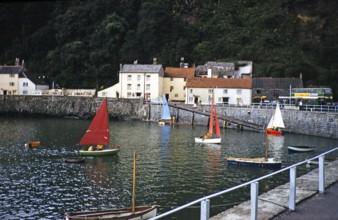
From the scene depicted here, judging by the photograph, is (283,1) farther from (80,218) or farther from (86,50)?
(80,218)

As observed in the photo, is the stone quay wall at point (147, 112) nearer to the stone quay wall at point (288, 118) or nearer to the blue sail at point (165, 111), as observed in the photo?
the stone quay wall at point (288, 118)

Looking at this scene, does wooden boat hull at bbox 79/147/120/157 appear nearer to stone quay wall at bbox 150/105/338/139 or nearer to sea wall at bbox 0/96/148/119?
stone quay wall at bbox 150/105/338/139

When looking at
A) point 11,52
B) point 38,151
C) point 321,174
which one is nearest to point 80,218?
point 321,174

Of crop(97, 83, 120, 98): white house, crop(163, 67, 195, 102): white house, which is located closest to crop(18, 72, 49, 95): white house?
crop(97, 83, 120, 98): white house

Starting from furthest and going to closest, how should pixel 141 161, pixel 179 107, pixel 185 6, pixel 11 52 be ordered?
pixel 185 6 → pixel 11 52 → pixel 179 107 → pixel 141 161

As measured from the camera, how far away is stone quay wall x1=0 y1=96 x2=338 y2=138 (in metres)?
59.8

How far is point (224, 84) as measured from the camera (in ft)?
265

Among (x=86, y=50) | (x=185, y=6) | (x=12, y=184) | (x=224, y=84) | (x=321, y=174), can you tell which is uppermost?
(x=185, y=6)

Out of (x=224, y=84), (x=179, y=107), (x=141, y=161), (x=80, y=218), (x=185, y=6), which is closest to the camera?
(x=80, y=218)

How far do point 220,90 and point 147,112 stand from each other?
50.2ft

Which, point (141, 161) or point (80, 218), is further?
point (141, 161)

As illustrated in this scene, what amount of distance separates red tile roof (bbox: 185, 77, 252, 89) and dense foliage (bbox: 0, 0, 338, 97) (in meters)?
12.5

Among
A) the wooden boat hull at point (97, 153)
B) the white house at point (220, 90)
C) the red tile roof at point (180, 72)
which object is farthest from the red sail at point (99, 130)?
the red tile roof at point (180, 72)

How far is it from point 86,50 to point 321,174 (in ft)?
332
